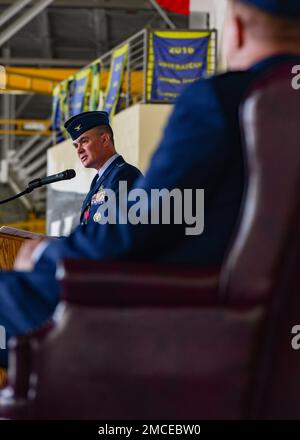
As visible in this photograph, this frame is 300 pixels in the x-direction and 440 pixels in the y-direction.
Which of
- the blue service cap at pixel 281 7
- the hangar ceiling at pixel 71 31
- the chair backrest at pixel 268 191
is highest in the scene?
the hangar ceiling at pixel 71 31

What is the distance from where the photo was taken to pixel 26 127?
64.4 ft

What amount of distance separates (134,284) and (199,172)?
0.64 ft

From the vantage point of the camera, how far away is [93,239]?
4.78 feet

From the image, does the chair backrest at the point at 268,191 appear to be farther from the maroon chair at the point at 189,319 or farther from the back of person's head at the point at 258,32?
the back of person's head at the point at 258,32

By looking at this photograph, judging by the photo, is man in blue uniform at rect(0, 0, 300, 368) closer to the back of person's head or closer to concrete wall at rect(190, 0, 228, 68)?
the back of person's head

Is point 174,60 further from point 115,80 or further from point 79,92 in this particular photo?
point 79,92

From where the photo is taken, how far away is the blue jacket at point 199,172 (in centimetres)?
139

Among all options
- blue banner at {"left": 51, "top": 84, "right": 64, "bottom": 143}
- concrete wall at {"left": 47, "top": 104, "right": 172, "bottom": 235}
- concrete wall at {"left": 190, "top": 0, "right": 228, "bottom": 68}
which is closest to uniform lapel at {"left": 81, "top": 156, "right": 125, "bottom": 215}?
concrete wall at {"left": 47, "top": 104, "right": 172, "bottom": 235}

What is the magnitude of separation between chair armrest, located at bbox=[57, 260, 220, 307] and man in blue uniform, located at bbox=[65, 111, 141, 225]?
2072 mm

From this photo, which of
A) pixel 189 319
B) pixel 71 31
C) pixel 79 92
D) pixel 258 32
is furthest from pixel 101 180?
pixel 71 31

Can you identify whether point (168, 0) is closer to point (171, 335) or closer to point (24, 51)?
point (24, 51)

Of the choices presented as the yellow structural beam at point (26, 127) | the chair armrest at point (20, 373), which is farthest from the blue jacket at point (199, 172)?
the yellow structural beam at point (26, 127)

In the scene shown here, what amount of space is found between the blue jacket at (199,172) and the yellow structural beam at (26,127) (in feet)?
58.0

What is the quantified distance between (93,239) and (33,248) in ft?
0.47
